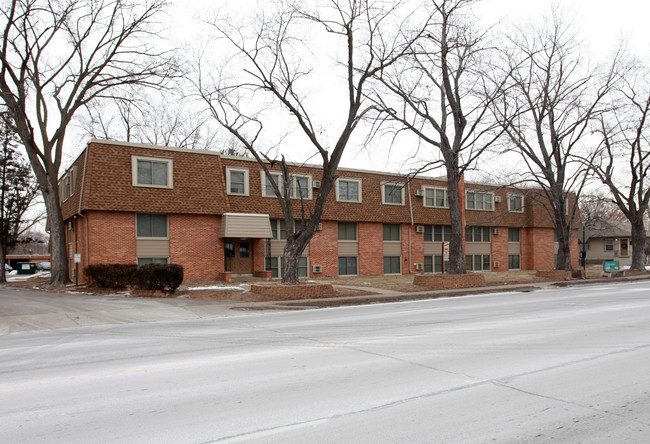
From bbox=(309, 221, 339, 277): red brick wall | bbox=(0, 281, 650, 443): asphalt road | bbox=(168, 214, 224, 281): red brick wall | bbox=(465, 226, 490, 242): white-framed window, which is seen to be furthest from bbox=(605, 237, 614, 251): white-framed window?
bbox=(0, 281, 650, 443): asphalt road

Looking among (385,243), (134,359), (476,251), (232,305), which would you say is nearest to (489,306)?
(232,305)

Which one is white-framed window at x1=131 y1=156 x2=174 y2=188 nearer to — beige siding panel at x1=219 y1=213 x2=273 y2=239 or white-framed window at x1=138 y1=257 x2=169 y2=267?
beige siding panel at x1=219 y1=213 x2=273 y2=239

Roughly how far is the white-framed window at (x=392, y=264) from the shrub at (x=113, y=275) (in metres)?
17.7

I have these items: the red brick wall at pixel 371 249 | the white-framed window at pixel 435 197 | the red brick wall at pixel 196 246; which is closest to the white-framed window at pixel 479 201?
the white-framed window at pixel 435 197

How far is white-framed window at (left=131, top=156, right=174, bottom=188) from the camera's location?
947 inches

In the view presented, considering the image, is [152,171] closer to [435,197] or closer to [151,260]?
[151,260]

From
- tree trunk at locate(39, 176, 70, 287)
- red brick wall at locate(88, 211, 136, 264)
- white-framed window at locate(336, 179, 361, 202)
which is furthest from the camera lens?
white-framed window at locate(336, 179, 361, 202)

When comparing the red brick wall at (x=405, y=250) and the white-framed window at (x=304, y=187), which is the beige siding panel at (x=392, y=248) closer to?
the red brick wall at (x=405, y=250)

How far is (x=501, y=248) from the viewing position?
38969 millimetres

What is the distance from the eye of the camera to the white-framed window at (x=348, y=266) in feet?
102

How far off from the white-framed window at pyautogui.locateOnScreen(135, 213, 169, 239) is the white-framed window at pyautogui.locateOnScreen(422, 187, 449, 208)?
17.7m

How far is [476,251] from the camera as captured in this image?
123ft

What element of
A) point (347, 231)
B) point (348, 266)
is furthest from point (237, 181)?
point (348, 266)

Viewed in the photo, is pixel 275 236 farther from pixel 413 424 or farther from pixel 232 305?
pixel 413 424
